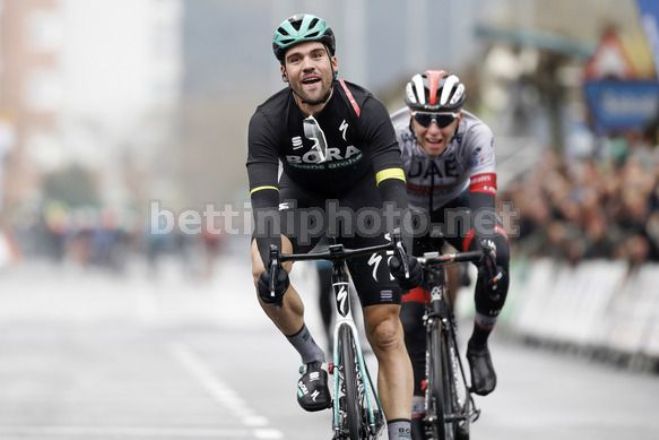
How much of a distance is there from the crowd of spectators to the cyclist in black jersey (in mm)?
9310

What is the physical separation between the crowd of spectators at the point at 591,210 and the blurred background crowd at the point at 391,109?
0.11 ft

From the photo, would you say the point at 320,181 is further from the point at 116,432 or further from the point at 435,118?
the point at 116,432

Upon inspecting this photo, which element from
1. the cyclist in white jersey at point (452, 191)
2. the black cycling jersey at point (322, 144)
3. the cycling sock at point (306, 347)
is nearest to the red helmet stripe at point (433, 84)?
the cyclist in white jersey at point (452, 191)

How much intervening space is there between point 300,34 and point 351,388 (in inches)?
65.2

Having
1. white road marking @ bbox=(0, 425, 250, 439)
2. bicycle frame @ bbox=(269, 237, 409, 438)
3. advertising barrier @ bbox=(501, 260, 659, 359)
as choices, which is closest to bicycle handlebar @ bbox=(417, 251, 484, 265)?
bicycle frame @ bbox=(269, 237, 409, 438)

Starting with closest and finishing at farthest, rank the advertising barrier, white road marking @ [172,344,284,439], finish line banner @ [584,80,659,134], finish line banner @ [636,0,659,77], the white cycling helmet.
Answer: the white cycling helmet < white road marking @ [172,344,284,439] < finish line banner @ [636,0,659,77] < the advertising barrier < finish line banner @ [584,80,659,134]

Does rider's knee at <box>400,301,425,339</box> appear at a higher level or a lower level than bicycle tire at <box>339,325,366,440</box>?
higher

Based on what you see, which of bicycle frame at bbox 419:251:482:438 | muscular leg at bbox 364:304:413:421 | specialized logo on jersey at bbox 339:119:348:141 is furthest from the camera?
bicycle frame at bbox 419:251:482:438

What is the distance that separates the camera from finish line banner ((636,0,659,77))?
14914mm

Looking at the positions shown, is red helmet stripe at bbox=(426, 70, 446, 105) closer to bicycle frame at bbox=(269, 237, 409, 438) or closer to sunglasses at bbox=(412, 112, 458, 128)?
sunglasses at bbox=(412, 112, 458, 128)

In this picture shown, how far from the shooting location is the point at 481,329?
10.7 m

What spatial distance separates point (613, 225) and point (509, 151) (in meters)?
24.3

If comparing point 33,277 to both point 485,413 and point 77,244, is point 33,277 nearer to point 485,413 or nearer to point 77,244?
point 77,244

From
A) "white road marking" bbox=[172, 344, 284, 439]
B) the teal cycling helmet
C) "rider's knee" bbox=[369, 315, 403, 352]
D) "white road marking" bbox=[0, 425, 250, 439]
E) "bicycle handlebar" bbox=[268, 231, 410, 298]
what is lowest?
"white road marking" bbox=[172, 344, 284, 439]
